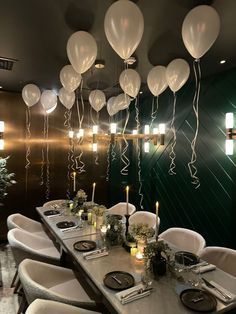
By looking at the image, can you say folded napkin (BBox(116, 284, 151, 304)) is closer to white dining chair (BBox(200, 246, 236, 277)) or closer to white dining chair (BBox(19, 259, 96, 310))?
white dining chair (BBox(19, 259, 96, 310))

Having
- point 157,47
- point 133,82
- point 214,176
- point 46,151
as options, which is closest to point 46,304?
point 133,82

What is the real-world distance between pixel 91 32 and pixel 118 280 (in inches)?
79.1

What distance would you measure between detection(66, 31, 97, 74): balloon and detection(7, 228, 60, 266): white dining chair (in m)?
1.77

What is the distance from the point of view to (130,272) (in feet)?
5.87

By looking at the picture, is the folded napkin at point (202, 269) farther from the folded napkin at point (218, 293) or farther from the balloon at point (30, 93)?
the balloon at point (30, 93)

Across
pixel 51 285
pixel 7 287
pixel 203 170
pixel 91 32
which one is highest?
pixel 91 32

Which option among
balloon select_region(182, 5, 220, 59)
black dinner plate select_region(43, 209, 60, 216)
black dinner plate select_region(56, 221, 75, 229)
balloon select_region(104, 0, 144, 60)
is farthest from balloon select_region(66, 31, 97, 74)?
black dinner plate select_region(43, 209, 60, 216)

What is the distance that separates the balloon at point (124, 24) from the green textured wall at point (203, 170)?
1916mm

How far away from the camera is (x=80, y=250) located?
2.13m

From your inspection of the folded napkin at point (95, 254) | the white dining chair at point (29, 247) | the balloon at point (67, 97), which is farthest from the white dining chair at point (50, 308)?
the balloon at point (67, 97)

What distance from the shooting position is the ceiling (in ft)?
5.48

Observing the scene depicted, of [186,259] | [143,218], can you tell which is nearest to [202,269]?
[186,259]

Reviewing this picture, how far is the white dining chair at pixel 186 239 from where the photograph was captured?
7.74ft

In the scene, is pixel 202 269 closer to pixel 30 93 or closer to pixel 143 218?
pixel 143 218
